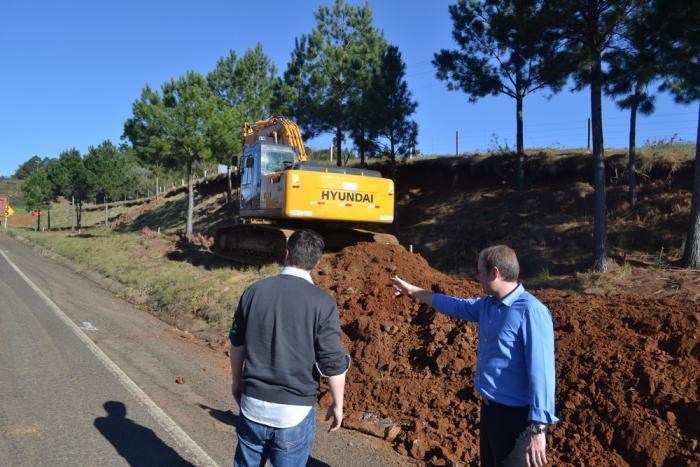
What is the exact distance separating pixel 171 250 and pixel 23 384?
14086mm

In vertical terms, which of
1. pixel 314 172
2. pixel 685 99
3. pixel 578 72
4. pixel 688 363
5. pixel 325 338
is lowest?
pixel 688 363

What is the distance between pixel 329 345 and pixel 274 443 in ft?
1.86

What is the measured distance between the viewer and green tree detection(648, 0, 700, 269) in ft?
35.6

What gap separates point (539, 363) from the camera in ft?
8.73

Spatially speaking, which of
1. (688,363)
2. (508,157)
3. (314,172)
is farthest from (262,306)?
(508,157)

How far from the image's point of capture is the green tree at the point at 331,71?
76.1 feet

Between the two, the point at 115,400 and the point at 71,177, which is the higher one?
the point at 71,177

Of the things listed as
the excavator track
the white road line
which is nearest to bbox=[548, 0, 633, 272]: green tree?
the excavator track

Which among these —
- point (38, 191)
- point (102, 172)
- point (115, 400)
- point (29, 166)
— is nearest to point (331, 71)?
point (115, 400)

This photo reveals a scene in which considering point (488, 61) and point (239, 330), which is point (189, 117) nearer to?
point (488, 61)

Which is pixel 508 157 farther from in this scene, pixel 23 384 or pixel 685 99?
pixel 23 384

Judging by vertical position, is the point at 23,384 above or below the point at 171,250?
below

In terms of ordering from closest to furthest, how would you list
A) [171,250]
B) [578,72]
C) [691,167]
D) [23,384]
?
[23,384], [578,72], [691,167], [171,250]

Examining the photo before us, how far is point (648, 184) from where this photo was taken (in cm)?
1733
